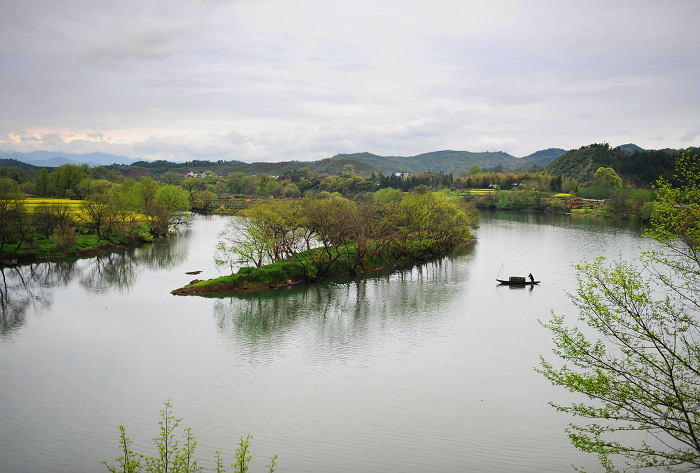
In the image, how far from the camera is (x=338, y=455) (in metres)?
19.1

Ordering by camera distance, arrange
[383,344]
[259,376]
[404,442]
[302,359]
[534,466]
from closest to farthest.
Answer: [534,466]
[404,442]
[259,376]
[302,359]
[383,344]

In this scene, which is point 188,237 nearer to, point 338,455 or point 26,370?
point 26,370

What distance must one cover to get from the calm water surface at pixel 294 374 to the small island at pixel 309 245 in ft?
9.21

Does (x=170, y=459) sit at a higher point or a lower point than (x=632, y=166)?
lower

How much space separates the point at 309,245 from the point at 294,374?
93.4 ft

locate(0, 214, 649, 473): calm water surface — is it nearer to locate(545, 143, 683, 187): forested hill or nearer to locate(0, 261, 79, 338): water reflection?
locate(0, 261, 79, 338): water reflection

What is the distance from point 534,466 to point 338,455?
7372mm

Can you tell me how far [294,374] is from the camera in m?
26.4

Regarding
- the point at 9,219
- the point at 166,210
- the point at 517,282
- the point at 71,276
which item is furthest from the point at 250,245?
the point at 166,210

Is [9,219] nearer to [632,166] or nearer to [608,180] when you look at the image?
[608,180]

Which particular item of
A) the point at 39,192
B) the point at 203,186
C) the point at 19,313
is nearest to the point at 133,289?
the point at 19,313

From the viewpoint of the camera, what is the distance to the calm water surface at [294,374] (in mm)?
19469

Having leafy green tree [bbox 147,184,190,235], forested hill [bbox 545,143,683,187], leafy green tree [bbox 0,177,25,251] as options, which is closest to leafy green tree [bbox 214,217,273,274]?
leafy green tree [bbox 0,177,25,251]

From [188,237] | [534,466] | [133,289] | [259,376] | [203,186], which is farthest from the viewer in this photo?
[203,186]
